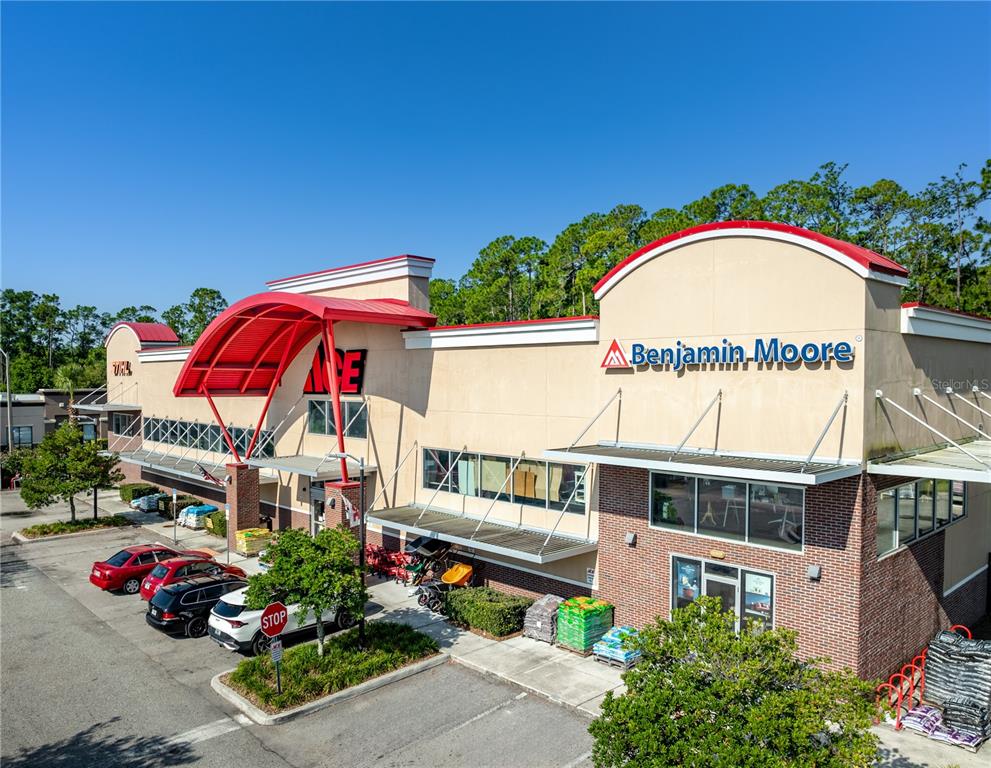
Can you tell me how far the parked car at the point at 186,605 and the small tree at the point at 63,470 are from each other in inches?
624

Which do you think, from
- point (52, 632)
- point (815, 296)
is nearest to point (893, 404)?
point (815, 296)

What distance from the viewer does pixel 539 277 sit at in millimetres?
80062

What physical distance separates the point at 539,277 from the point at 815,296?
64828mm

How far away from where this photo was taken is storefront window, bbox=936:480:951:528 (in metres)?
19.4

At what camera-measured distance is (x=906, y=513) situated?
57.7 ft

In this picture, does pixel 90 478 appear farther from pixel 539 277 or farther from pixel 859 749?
pixel 539 277

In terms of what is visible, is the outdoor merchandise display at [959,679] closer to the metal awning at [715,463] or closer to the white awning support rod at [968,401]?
the metal awning at [715,463]

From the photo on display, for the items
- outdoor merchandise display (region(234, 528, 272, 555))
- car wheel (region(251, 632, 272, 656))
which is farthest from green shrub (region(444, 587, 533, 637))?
outdoor merchandise display (region(234, 528, 272, 555))

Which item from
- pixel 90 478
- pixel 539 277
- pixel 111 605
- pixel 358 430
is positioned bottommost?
pixel 111 605

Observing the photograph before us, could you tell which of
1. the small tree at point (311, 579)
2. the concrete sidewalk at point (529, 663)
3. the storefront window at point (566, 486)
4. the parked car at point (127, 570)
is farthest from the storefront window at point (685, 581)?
the parked car at point (127, 570)

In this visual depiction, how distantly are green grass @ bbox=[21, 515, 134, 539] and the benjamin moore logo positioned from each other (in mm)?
28448

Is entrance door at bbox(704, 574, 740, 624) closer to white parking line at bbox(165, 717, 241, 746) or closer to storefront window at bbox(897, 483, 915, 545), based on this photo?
storefront window at bbox(897, 483, 915, 545)

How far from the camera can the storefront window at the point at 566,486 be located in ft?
68.4

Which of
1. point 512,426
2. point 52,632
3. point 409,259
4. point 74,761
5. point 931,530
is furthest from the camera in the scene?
point 409,259
